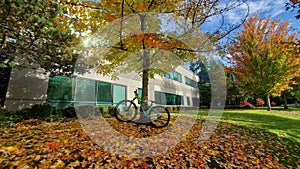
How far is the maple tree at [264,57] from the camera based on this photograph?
40.4ft

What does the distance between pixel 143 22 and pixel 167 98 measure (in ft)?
47.6

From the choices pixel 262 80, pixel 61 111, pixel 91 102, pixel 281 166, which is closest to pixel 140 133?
pixel 281 166

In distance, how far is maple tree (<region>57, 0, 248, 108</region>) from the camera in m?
4.97

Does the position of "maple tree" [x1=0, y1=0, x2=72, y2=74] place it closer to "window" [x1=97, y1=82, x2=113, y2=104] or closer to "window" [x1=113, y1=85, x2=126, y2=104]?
"window" [x1=97, y1=82, x2=113, y2=104]

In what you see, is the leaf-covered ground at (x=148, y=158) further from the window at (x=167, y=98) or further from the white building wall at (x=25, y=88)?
the window at (x=167, y=98)

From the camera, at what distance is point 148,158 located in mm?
3510

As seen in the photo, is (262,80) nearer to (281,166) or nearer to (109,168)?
(281,166)

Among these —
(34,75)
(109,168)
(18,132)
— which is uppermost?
(34,75)

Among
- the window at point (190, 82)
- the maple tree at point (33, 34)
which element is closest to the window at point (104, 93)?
the maple tree at point (33, 34)

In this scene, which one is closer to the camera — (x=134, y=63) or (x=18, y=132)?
(x=18, y=132)

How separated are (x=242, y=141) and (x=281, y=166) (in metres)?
1.33

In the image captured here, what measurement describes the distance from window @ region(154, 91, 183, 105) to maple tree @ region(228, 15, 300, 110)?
8.11 meters

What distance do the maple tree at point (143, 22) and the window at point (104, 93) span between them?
5.31m

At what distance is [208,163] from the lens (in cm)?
351
